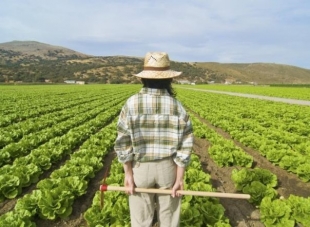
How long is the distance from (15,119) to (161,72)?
1702cm

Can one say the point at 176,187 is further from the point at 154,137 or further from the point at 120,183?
the point at 120,183

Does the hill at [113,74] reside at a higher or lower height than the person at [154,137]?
lower

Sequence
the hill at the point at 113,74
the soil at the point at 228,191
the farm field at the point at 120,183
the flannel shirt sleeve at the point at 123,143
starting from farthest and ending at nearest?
the hill at the point at 113,74, the soil at the point at 228,191, the farm field at the point at 120,183, the flannel shirt sleeve at the point at 123,143

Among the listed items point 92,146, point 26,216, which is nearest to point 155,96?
point 26,216

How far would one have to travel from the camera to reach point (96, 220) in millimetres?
5043

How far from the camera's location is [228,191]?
7.23 metres

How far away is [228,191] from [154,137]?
4.57 metres

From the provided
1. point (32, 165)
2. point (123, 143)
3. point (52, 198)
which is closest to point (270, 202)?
point (123, 143)

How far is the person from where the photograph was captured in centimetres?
321

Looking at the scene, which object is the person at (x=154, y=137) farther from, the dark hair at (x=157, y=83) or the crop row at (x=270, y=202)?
the crop row at (x=270, y=202)

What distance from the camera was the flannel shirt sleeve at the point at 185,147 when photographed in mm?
3297

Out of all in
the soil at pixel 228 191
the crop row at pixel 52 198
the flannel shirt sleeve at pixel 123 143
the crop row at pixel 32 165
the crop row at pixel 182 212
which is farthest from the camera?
the crop row at pixel 32 165

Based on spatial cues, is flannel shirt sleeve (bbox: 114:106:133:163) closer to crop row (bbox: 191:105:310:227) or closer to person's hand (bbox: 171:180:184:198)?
person's hand (bbox: 171:180:184:198)

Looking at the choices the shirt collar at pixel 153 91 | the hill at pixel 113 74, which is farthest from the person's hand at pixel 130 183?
the hill at pixel 113 74
